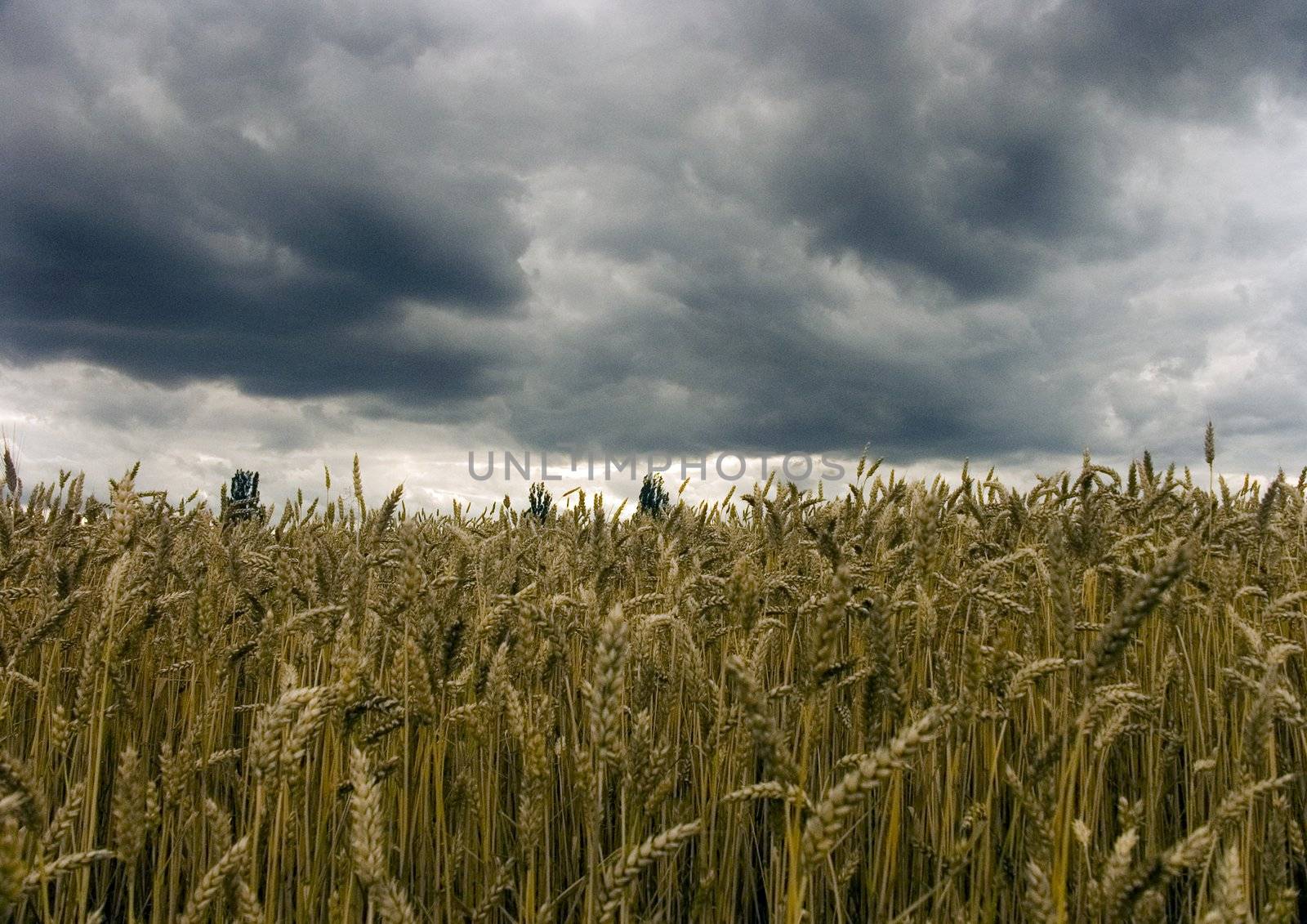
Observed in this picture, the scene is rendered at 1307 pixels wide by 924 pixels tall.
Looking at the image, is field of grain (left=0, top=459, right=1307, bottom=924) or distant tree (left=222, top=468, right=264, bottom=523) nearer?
field of grain (left=0, top=459, right=1307, bottom=924)

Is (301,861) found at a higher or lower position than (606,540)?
lower

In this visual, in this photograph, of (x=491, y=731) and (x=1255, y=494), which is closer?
(x=491, y=731)

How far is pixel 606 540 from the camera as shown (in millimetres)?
3301

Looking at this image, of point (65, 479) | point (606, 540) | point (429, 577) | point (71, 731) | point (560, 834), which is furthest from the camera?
point (65, 479)

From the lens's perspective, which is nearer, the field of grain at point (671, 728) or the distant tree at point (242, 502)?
the field of grain at point (671, 728)

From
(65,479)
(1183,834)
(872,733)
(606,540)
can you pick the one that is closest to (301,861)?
(606,540)

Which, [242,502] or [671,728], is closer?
[671,728]

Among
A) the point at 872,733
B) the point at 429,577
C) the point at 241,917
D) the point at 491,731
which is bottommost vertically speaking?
the point at 241,917

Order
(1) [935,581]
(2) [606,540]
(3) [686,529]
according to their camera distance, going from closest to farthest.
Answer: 1. (2) [606,540]
2. (1) [935,581]
3. (3) [686,529]

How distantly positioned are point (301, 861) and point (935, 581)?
8.35ft

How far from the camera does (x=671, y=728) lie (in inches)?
116

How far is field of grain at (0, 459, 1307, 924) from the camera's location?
1592mm

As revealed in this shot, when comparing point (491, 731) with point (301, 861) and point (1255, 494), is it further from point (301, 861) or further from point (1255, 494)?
point (1255, 494)

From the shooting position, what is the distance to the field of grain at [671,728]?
159 cm
